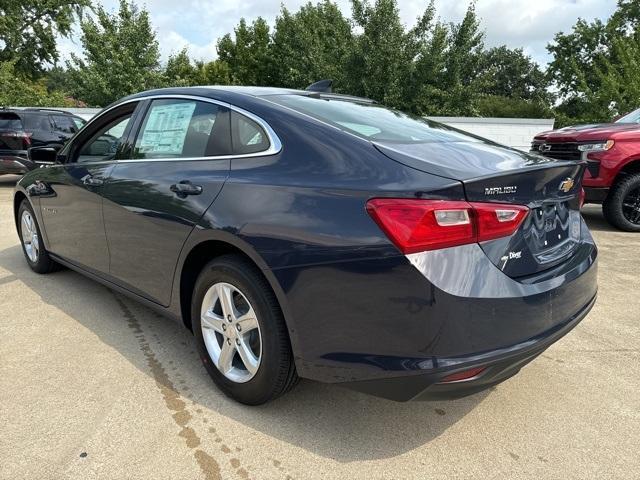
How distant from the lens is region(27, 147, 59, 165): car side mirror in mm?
4355

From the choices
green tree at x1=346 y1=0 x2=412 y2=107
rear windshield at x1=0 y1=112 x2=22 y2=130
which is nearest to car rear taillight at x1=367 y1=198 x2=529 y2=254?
rear windshield at x1=0 y1=112 x2=22 y2=130

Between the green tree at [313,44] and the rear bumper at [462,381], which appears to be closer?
the rear bumper at [462,381]

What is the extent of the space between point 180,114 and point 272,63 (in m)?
25.1

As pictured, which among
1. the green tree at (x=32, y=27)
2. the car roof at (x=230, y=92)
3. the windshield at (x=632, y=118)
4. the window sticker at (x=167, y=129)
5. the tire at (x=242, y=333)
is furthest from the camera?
the green tree at (x=32, y=27)

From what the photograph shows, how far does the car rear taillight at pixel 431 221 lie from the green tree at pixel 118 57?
1869cm

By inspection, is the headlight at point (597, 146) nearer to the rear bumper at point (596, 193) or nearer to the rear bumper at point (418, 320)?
the rear bumper at point (596, 193)

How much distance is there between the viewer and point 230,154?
263cm

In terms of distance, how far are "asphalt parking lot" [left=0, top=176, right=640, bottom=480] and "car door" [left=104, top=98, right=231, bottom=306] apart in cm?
51

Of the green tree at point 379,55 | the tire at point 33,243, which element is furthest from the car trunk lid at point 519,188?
the green tree at point 379,55

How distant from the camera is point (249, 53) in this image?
28.6m

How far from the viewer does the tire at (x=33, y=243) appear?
4543mm

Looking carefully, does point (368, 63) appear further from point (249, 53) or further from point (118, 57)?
point (249, 53)

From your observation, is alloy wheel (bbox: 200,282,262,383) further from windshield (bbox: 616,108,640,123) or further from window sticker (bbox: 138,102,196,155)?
windshield (bbox: 616,108,640,123)

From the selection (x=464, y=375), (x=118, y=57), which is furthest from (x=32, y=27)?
(x=464, y=375)
